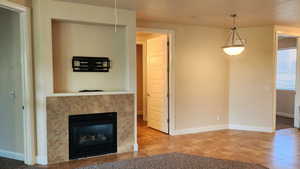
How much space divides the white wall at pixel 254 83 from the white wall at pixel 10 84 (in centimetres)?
511

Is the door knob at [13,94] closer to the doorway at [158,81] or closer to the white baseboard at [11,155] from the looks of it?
the white baseboard at [11,155]

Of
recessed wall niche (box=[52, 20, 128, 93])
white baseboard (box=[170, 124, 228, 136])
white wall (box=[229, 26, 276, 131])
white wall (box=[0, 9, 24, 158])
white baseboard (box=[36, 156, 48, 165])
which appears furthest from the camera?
white wall (box=[229, 26, 276, 131])

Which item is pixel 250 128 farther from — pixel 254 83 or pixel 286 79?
pixel 286 79

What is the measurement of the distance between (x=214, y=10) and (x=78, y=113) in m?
3.21

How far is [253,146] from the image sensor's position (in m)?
4.77

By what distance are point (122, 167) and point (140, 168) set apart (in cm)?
29

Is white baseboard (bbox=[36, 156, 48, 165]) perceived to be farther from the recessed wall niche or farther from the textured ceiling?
the textured ceiling

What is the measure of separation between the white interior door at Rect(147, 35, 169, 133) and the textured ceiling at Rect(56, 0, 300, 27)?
34.0 inches

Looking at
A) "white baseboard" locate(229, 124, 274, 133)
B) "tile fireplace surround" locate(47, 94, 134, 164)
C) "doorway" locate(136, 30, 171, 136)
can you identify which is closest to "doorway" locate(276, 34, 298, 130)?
"white baseboard" locate(229, 124, 274, 133)

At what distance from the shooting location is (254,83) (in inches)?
237

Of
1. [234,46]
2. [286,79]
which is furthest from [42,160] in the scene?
[286,79]

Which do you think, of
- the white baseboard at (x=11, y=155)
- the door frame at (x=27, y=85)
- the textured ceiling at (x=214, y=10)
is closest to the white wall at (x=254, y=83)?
the textured ceiling at (x=214, y=10)

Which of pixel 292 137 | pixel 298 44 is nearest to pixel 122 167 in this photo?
pixel 292 137

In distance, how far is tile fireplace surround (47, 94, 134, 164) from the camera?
12.6ft
